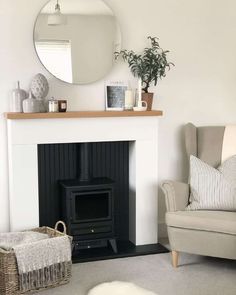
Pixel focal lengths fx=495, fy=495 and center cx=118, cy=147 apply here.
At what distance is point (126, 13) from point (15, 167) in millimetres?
1529

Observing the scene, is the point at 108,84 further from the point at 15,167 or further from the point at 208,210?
the point at 208,210

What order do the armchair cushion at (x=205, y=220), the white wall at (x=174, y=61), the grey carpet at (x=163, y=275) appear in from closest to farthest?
the grey carpet at (x=163, y=275), the armchair cushion at (x=205, y=220), the white wall at (x=174, y=61)

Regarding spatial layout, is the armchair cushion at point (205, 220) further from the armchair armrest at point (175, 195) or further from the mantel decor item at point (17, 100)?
the mantel decor item at point (17, 100)

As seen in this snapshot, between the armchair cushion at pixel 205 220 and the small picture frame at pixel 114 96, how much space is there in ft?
3.28

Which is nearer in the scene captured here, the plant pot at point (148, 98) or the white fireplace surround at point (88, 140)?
the white fireplace surround at point (88, 140)

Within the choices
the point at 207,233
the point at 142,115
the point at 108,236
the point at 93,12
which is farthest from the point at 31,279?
the point at 93,12

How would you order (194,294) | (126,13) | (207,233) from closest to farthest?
(194,294) → (207,233) → (126,13)

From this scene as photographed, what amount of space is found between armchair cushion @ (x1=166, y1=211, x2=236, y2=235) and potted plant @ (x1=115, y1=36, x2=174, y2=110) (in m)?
0.95

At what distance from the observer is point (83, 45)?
3.91 meters

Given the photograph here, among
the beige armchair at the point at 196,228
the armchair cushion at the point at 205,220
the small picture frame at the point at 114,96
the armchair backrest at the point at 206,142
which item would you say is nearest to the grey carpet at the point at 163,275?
the beige armchair at the point at 196,228

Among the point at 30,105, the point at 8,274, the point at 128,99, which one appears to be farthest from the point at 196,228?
the point at 30,105

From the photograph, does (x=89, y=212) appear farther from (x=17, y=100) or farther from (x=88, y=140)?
(x=17, y=100)

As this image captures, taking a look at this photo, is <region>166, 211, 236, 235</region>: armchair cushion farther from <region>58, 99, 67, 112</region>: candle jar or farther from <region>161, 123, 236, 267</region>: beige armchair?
<region>58, 99, 67, 112</region>: candle jar

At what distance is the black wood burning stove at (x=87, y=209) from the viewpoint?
3754 millimetres
